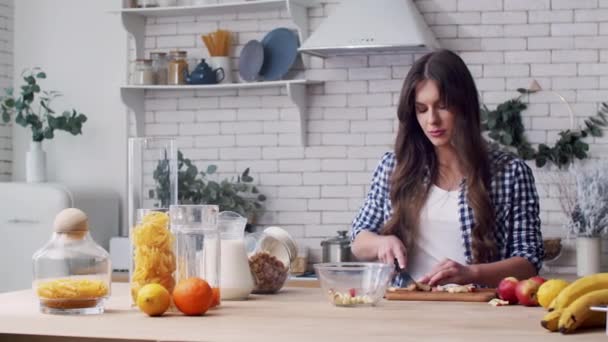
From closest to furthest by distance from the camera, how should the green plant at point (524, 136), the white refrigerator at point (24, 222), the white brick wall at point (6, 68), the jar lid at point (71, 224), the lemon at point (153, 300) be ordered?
1. the lemon at point (153, 300)
2. the jar lid at point (71, 224)
3. the green plant at point (524, 136)
4. the white refrigerator at point (24, 222)
5. the white brick wall at point (6, 68)

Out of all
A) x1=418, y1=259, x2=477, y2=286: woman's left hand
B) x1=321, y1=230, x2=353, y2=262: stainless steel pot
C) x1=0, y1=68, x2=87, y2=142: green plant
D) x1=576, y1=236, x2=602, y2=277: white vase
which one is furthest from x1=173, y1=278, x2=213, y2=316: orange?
x1=0, y1=68, x2=87, y2=142: green plant

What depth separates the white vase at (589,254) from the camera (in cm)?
563

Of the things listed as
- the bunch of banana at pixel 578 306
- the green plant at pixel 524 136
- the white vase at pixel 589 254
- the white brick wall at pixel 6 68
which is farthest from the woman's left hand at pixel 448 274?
the white brick wall at pixel 6 68

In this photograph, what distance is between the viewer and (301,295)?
3359mm

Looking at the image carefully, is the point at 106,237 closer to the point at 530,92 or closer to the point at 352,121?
the point at 352,121

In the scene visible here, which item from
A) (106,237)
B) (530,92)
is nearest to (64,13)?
(106,237)

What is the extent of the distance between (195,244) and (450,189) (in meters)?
1.14

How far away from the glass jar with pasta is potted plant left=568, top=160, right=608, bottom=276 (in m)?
3.18

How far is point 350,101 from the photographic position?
623 centimetres

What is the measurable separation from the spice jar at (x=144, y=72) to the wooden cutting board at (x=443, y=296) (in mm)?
3471

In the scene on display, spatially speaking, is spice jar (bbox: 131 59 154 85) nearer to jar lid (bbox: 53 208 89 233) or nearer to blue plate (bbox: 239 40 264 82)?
blue plate (bbox: 239 40 264 82)

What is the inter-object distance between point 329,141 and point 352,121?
17 cm

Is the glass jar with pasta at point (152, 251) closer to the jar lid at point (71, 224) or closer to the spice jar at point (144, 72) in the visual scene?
the jar lid at point (71, 224)

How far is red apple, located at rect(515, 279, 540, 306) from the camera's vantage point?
2992 millimetres
